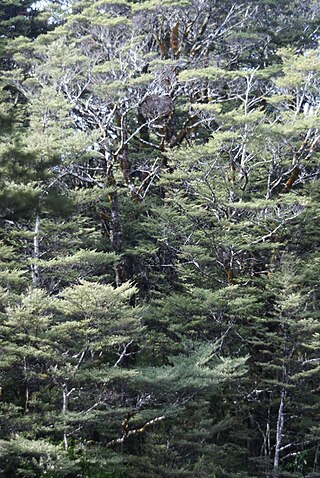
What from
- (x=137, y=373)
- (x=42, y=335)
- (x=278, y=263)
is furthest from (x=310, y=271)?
(x=42, y=335)

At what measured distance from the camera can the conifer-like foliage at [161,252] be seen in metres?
8.26

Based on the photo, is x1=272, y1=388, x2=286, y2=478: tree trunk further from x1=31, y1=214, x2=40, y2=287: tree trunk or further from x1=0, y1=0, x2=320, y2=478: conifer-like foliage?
x1=31, y1=214, x2=40, y2=287: tree trunk

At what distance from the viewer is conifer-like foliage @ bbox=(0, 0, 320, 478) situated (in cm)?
826

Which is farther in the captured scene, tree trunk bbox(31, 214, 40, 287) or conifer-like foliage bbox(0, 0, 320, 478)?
tree trunk bbox(31, 214, 40, 287)

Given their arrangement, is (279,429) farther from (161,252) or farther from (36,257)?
(36,257)

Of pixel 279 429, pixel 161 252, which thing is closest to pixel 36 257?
pixel 161 252

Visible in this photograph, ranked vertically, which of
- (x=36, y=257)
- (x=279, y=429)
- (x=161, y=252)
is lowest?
(x=279, y=429)

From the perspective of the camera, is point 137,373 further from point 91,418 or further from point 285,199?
point 285,199

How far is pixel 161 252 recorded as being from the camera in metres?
12.5

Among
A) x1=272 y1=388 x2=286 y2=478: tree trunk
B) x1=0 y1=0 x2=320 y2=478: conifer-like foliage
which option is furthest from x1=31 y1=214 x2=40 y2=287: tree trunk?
x1=272 y1=388 x2=286 y2=478: tree trunk

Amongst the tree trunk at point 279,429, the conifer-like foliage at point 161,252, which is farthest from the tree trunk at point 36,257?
the tree trunk at point 279,429

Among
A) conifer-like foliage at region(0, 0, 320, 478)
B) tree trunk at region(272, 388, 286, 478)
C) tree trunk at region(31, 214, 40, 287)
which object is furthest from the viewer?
tree trunk at region(272, 388, 286, 478)

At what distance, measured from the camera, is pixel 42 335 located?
26.9 feet

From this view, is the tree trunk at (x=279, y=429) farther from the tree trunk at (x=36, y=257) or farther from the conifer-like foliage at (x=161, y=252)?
the tree trunk at (x=36, y=257)
